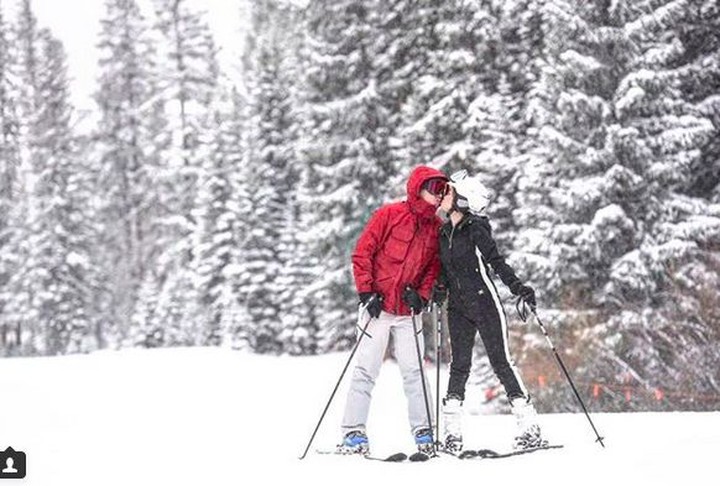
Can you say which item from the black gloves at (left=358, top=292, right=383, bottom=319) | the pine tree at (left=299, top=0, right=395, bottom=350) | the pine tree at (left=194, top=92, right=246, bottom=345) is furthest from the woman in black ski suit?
the pine tree at (left=194, top=92, right=246, bottom=345)

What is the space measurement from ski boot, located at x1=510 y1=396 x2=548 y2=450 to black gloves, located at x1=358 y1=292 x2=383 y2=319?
4.15 feet

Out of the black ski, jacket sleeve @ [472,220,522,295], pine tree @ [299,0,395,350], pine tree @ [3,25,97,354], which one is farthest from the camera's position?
pine tree @ [3,25,97,354]

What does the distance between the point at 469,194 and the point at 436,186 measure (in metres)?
0.31

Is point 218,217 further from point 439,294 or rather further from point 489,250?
point 489,250

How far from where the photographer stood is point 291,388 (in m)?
16.8

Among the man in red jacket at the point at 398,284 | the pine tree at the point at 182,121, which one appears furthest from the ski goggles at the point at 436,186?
the pine tree at the point at 182,121

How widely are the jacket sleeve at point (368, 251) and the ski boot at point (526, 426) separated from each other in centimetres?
145

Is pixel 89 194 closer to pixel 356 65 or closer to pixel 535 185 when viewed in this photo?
pixel 356 65

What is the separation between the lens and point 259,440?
8672 mm

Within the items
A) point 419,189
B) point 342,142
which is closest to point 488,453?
point 419,189

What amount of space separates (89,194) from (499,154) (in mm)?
31805

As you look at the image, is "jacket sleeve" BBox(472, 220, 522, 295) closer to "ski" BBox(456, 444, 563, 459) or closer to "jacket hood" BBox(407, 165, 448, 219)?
"jacket hood" BBox(407, 165, 448, 219)

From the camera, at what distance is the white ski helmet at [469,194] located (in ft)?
22.9

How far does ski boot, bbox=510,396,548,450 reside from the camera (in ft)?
22.8
